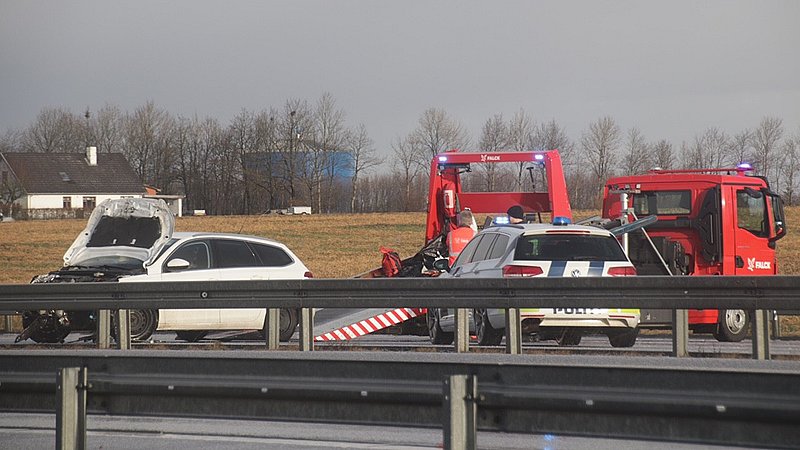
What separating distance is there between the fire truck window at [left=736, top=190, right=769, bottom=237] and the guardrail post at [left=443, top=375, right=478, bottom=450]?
1372 cm

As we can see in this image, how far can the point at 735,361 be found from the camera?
1166cm

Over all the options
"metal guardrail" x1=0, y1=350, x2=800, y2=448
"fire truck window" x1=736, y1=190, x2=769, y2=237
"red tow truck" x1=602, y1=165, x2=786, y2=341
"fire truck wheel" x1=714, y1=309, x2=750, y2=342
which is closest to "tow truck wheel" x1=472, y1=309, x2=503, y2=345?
"red tow truck" x1=602, y1=165, x2=786, y2=341

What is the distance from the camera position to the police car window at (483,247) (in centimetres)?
1491

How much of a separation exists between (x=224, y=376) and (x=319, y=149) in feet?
302

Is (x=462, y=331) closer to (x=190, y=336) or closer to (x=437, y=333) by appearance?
(x=437, y=333)

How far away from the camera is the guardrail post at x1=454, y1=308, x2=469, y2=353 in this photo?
1273 centimetres

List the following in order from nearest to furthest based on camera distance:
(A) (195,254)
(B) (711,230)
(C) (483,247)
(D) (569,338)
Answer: (D) (569,338) → (C) (483,247) → (A) (195,254) → (B) (711,230)

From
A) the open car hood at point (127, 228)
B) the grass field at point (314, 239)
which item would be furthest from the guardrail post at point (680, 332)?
the grass field at point (314, 239)

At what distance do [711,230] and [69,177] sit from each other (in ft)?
302

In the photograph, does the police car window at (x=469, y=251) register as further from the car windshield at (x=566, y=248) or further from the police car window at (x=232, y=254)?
the police car window at (x=232, y=254)

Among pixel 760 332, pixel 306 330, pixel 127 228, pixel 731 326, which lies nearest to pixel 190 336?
pixel 127 228

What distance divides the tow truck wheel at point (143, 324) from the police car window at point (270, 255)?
2106mm

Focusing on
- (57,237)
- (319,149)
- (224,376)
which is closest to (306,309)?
(224,376)

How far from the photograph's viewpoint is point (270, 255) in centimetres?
1731
